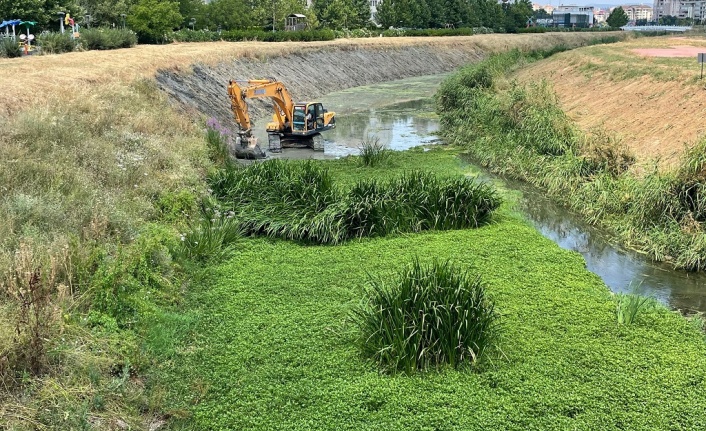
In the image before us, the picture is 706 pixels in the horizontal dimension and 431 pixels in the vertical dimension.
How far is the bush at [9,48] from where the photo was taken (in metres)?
28.4

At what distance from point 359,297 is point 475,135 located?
16.1 meters

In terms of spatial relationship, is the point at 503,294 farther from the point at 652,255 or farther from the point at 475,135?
the point at 475,135

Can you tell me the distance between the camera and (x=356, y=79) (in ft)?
157

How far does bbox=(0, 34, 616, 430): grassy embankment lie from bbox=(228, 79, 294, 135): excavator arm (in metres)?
2.15

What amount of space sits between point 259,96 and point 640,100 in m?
13.1

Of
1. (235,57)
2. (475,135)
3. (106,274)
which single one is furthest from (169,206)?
(235,57)

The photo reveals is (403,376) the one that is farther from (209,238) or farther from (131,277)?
(209,238)

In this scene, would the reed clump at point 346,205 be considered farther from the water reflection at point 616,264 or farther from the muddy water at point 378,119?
the muddy water at point 378,119

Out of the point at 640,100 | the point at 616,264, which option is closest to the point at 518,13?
the point at 640,100

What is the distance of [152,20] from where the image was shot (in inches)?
1805

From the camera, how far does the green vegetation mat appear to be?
23.3 ft

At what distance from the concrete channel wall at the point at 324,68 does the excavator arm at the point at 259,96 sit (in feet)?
9.21

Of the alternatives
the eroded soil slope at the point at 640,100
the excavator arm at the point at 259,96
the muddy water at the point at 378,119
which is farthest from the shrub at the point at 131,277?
the muddy water at the point at 378,119

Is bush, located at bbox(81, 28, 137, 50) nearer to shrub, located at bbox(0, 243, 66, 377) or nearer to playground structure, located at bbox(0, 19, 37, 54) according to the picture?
playground structure, located at bbox(0, 19, 37, 54)
